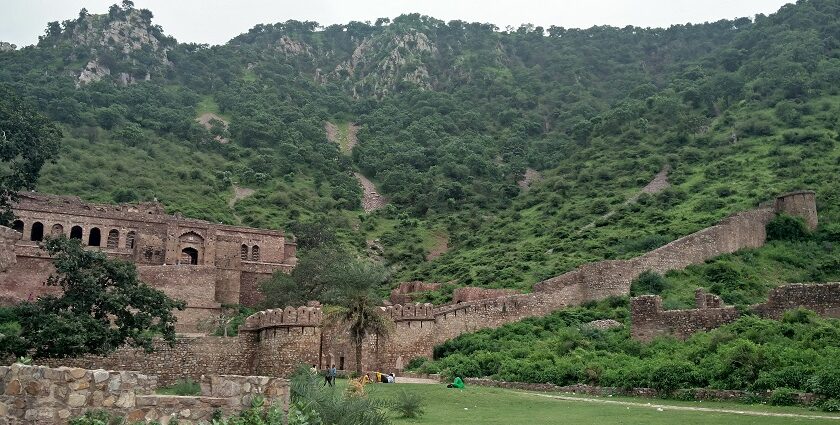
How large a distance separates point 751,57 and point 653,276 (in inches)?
2641

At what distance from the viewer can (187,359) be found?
26719mm

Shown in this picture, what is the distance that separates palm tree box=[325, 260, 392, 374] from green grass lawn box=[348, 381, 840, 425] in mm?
6407

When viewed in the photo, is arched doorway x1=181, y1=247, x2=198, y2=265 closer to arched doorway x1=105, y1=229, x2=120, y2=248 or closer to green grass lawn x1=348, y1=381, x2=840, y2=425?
arched doorway x1=105, y1=229, x2=120, y2=248

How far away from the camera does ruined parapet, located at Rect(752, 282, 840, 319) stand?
2264 centimetres

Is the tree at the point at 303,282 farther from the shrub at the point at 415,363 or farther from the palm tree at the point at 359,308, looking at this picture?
the palm tree at the point at 359,308

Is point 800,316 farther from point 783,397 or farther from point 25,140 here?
point 25,140

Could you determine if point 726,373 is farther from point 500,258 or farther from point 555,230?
point 555,230

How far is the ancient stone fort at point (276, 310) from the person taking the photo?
84.5ft

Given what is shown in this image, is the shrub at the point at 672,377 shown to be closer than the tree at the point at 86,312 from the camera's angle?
Yes

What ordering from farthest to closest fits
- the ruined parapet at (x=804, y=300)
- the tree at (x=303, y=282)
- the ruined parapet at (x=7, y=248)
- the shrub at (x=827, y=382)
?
the tree at (x=303, y=282)
the ruined parapet at (x=7, y=248)
the ruined parapet at (x=804, y=300)
the shrub at (x=827, y=382)

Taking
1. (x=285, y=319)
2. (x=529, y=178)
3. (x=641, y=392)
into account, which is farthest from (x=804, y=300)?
(x=529, y=178)

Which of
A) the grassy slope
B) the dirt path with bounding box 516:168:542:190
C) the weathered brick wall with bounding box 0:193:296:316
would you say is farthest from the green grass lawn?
the dirt path with bounding box 516:168:542:190

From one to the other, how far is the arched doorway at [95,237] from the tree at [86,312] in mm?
26200

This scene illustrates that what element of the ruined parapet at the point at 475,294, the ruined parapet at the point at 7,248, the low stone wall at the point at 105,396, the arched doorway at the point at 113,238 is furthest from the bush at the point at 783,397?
the arched doorway at the point at 113,238
